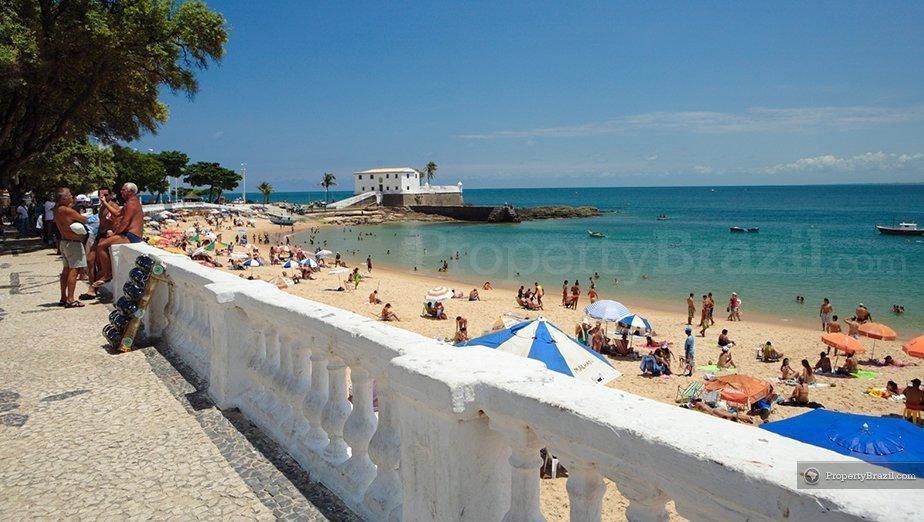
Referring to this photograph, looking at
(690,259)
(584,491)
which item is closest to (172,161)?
(690,259)

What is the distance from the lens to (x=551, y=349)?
9.26 metres

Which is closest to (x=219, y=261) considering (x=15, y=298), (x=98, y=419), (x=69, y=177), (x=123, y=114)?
(x=69, y=177)

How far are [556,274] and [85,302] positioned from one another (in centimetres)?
2856

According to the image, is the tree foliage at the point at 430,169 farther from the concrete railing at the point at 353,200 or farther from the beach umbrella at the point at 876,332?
the beach umbrella at the point at 876,332

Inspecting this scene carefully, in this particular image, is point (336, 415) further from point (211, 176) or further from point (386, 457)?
point (211, 176)

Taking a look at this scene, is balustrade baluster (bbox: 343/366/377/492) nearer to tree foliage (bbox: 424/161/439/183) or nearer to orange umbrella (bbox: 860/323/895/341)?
orange umbrella (bbox: 860/323/895/341)

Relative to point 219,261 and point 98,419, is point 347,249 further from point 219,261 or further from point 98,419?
point 98,419

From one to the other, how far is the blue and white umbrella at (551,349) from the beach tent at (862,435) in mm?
2956

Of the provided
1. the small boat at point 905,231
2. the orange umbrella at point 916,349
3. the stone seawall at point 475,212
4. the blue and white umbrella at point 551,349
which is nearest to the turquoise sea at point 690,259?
the small boat at point 905,231

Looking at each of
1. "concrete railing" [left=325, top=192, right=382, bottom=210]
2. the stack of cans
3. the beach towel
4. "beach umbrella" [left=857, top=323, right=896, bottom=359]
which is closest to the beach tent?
the stack of cans

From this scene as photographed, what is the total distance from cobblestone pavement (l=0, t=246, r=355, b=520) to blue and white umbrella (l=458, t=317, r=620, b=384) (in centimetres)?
520

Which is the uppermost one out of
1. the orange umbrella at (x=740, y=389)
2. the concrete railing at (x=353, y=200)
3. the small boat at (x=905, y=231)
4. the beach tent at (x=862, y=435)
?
the concrete railing at (x=353, y=200)

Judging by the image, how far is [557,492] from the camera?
7230 mm

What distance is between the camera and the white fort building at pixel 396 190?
87.9 metres
